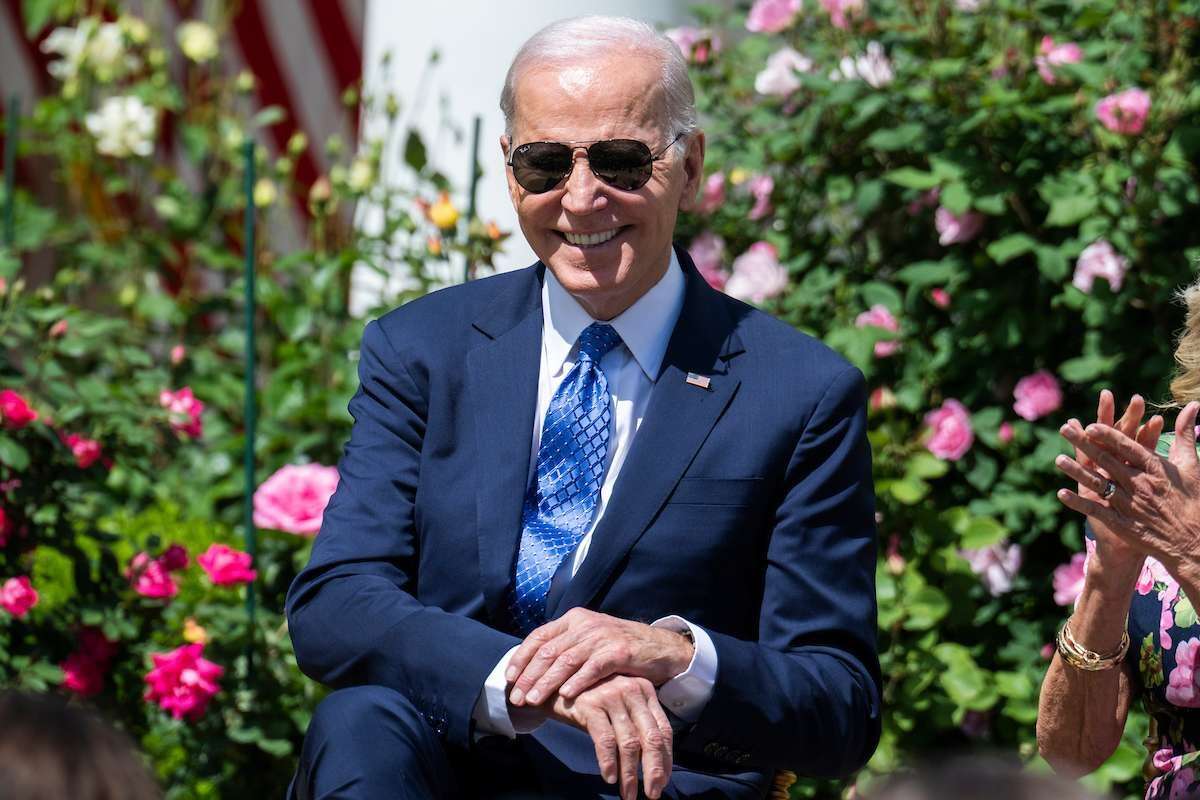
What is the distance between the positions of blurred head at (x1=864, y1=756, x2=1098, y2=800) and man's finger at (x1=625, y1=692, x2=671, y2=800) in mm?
886

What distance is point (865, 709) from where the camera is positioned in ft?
8.37

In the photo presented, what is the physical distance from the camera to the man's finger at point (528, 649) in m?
2.35

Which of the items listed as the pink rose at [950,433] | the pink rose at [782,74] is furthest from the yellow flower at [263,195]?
the pink rose at [950,433]

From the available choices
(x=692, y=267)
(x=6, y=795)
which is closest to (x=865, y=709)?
(x=692, y=267)

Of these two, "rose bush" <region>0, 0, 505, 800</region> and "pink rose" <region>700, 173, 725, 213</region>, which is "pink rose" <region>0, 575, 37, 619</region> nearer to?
"rose bush" <region>0, 0, 505, 800</region>

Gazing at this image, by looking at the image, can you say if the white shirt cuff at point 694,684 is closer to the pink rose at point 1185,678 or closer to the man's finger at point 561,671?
the man's finger at point 561,671

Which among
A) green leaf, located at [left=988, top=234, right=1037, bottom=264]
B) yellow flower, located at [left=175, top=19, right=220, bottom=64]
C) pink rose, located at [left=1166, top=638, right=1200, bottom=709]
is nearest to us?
pink rose, located at [left=1166, top=638, right=1200, bottom=709]

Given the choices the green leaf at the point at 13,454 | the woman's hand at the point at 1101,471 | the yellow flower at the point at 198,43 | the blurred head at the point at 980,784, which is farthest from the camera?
the yellow flower at the point at 198,43

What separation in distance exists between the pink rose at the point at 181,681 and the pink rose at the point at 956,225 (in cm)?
183

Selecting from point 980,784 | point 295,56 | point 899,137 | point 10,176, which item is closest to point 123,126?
point 10,176

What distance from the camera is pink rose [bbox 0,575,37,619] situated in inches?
135

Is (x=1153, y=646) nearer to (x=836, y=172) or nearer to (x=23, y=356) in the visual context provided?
(x=836, y=172)

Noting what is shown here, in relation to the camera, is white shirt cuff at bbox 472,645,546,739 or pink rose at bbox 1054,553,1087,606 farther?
pink rose at bbox 1054,553,1087,606

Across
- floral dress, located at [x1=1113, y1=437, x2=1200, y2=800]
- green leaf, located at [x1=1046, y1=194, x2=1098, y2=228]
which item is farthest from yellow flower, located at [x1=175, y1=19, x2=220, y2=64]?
floral dress, located at [x1=1113, y1=437, x2=1200, y2=800]
